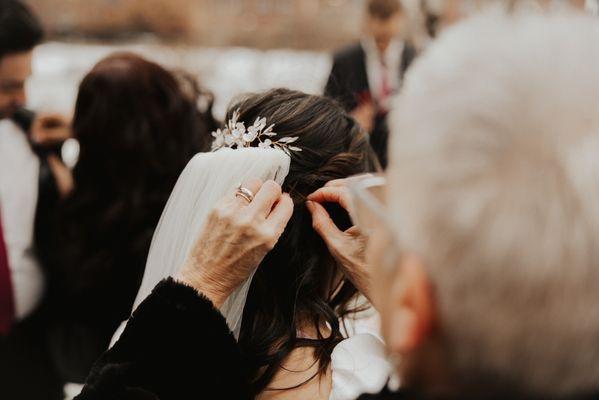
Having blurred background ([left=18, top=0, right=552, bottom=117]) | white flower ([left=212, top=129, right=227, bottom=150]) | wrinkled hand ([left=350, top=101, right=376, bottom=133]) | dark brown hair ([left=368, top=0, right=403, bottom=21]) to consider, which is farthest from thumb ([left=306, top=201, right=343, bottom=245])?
blurred background ([left=18, top=0, right=552, bottom=117])

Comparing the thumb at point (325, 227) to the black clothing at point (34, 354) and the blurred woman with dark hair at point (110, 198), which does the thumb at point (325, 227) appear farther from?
the black clothing at point (34, 354)

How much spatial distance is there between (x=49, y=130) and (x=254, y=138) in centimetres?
137

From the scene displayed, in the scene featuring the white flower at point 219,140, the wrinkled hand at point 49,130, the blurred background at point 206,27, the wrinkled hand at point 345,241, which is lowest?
the blurred background at point 206,27

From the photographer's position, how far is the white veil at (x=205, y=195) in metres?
1.26

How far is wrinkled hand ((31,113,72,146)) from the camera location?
7.78ft

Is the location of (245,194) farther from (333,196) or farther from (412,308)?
(412,308)

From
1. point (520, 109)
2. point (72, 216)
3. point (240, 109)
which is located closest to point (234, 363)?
point (240, 109)

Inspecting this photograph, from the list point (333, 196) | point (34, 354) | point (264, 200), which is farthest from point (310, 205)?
point (34, 354)

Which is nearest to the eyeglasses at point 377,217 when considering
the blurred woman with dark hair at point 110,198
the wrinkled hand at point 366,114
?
the blurred woman with dark hair at point 110,198

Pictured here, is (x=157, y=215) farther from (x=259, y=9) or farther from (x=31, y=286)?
(x=259, y=9)

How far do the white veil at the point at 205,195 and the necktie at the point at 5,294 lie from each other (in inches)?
33.6

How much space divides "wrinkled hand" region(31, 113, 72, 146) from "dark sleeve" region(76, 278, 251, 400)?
4.77 ft

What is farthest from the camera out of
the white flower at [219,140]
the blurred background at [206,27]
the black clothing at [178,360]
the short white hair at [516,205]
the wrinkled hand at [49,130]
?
the blurred background at [206,27]

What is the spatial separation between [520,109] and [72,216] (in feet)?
5.86
